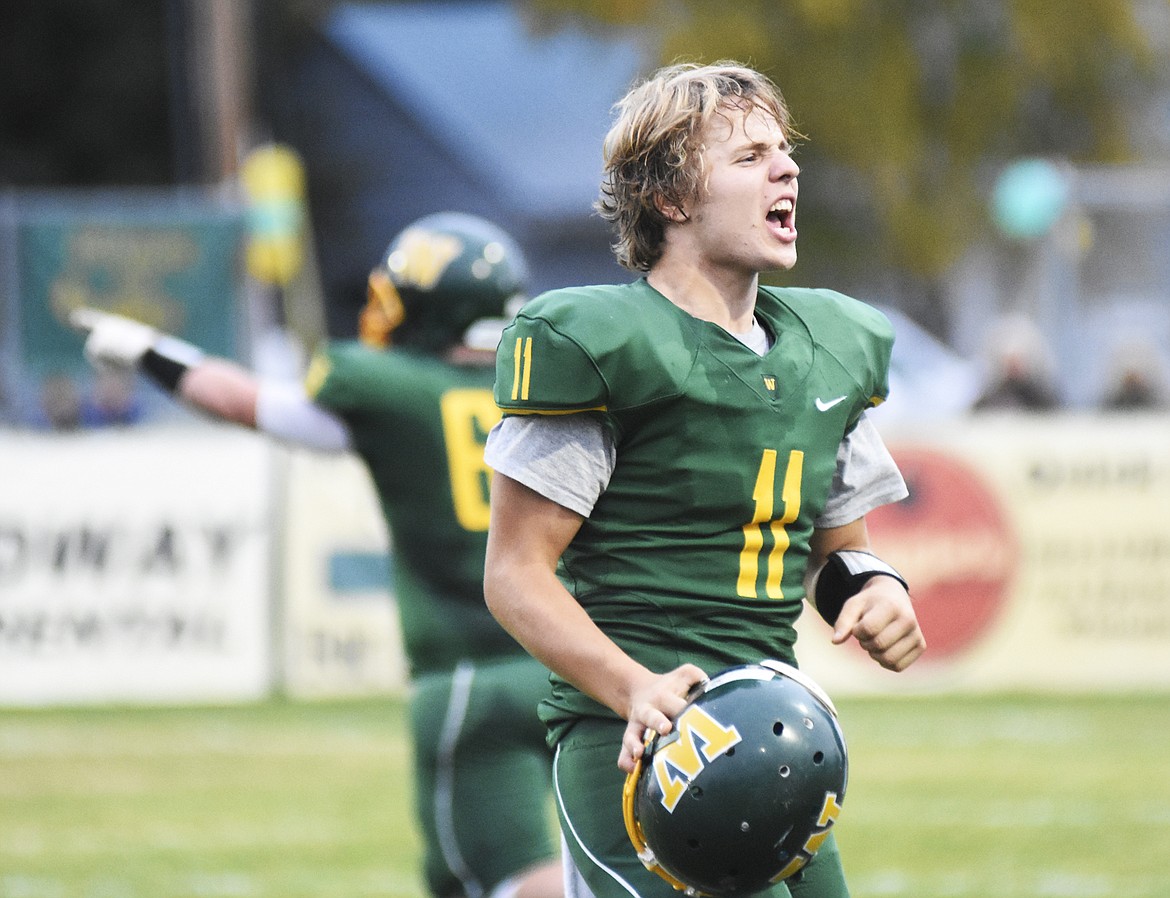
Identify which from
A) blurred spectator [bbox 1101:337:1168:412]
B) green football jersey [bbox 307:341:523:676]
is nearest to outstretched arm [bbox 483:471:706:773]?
green football jersey [bbox 307:341:523:676]

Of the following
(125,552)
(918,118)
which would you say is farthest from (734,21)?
(125,552)

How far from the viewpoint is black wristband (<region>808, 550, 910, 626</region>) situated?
3.54 meters

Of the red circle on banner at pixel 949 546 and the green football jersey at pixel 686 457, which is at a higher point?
the green football jersey at pixel 686 457

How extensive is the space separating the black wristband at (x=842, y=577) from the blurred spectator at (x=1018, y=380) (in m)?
10.2

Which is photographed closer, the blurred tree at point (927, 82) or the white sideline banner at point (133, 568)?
the white sideline banner at point (133, 568)

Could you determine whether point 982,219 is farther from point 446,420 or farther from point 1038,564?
point 446,420

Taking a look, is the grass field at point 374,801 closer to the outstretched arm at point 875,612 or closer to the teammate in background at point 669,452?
the outstretched arm at point 875,612

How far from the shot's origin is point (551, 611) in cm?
325

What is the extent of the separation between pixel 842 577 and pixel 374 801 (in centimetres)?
Result: 564

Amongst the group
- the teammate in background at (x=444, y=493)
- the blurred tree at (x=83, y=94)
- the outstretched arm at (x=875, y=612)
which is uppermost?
the outstretched arm at (x=875, y=612)

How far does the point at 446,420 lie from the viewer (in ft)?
16.6

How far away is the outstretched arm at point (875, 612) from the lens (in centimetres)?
341

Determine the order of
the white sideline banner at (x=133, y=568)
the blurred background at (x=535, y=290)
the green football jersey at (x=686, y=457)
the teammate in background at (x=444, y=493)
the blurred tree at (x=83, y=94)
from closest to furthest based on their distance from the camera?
the green football jersey at (x=686, y=457) → the teammate in background at (x=444, y=493) → the blurred background at (x=535, y=290) → the white sideline banner at (x=133, y=568) → the blurred tree at (x=83, y=94)

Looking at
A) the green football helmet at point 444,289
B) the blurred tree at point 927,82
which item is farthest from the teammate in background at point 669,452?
the blurred tree at point 927,82
